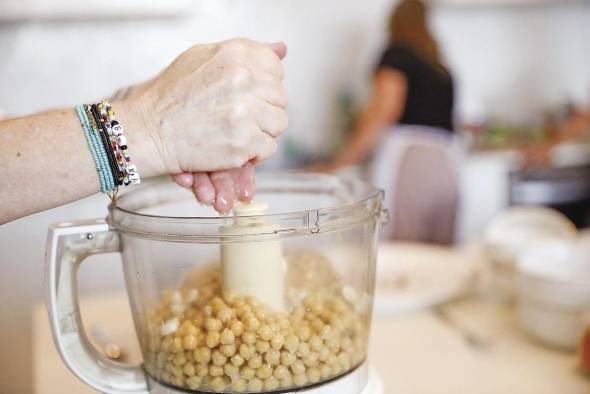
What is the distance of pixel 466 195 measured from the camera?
2.44m

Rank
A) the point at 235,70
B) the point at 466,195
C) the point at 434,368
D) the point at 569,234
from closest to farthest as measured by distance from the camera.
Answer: the point at 235,70, the point at 434,368, the point at 569,234, the point at 466,195

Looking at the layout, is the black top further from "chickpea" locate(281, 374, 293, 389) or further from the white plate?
"chickpea" locate(281, 374, 293, 389)

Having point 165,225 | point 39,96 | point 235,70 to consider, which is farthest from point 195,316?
point 39,96

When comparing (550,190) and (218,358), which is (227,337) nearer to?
(218,358)

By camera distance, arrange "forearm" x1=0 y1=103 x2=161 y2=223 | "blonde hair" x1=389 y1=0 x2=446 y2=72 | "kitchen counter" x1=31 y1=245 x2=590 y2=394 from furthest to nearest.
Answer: "blonde hair" x1=389 y1=0 x2=446 y2=72, "kitchen counter" x1=31 y1=245 x2=590 y2=394, "forearm" x1=0 y1=103 x2=161 y2=223

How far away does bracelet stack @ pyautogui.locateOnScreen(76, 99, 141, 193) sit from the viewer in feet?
1.67

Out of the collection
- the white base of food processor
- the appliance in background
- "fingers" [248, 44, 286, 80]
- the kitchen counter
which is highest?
"fingers" [248, 44, 286, 80]

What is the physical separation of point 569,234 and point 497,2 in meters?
1.72

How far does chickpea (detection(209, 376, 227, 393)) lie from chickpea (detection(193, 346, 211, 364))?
0.02 metres

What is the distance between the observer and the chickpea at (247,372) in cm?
54

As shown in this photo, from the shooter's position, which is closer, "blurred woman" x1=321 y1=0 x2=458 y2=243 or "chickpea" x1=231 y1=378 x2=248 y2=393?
"chickpea" x1=231 y1=378 x2=248 y2=393

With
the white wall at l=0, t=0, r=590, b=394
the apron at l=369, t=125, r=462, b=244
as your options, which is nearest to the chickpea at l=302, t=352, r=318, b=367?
the white wall at l=0, t=0, r=590, b=394

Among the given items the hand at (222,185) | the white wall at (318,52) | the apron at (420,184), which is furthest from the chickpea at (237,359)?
the apron at (420,184)

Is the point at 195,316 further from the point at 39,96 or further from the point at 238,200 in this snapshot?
the point at 39,96
